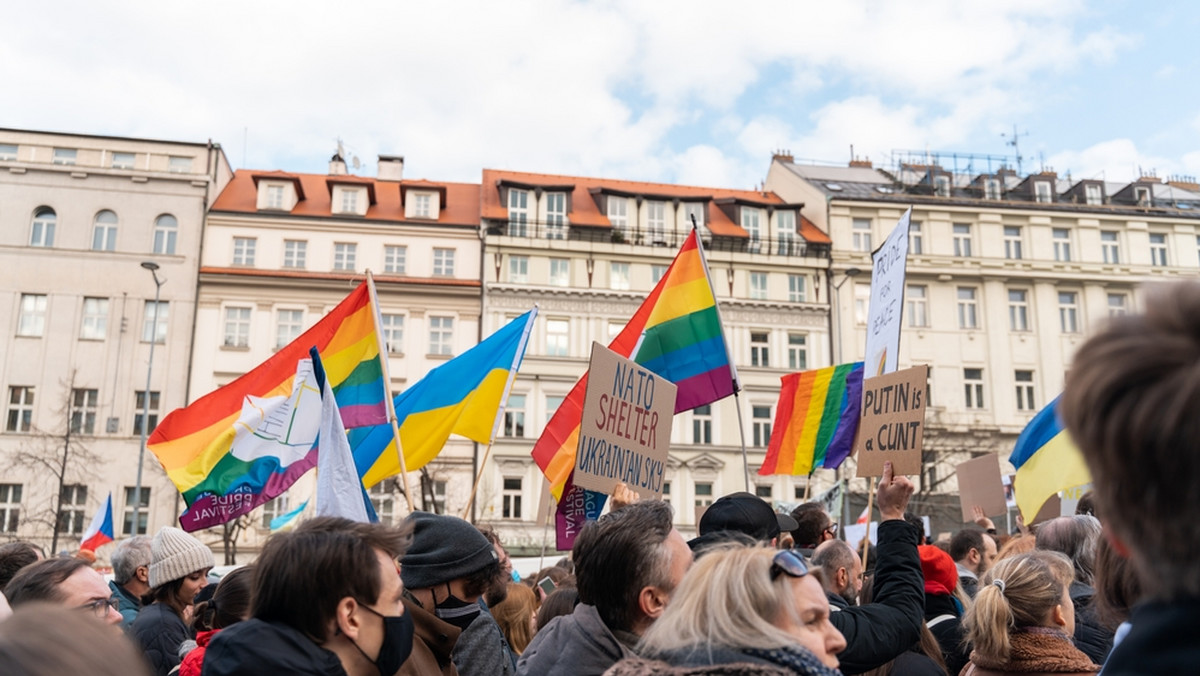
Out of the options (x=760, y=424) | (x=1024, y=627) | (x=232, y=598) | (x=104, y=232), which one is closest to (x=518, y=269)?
(x=760, y=424)

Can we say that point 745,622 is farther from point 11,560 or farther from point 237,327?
point 237,327

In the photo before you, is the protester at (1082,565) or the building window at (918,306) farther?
the building window at (918,306)

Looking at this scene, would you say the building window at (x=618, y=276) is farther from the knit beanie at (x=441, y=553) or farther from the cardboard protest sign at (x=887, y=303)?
the knit beanie at (x=441, y=553)

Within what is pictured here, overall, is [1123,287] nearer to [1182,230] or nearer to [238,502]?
[1182,230]

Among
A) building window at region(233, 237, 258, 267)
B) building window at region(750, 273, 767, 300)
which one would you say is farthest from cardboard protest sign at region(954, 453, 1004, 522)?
building window at region(233, 237, 258, 267)

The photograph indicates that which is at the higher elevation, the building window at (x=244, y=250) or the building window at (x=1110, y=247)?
the building window at (x=1110, y=247)

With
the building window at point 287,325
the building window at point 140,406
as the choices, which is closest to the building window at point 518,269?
the building window at point 287,325

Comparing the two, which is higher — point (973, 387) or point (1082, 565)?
point (973, 387)

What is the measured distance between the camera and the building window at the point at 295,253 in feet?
127

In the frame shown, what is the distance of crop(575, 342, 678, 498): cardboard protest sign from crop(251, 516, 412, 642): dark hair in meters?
2.32

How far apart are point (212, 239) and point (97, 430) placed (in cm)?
813

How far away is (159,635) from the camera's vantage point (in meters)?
5.16

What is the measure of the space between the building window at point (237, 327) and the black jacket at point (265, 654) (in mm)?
36784

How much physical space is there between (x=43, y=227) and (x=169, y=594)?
38.4m
